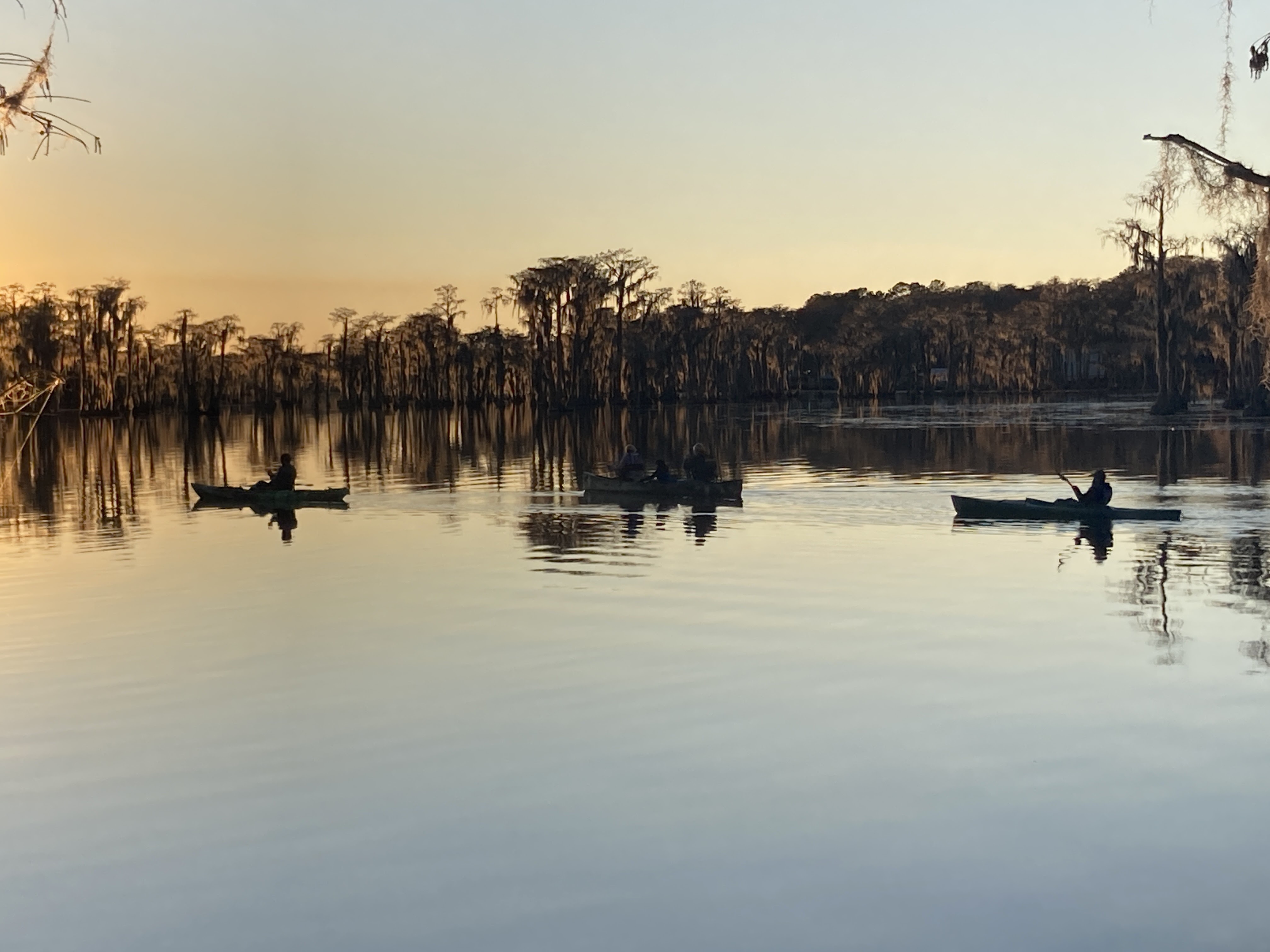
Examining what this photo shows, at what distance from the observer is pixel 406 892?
25.2 feet

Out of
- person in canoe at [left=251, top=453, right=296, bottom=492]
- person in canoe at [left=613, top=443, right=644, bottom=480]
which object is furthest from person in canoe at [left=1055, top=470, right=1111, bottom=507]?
person in canoe at [left=251, top=453, right=296, bottom=492]

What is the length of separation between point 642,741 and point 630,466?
72.6 ft

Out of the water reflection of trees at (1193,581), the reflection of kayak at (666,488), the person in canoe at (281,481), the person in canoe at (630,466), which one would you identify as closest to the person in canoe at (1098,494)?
the water reflection of trees at (1193,581)

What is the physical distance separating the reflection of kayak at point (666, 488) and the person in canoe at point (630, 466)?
2.14 ft

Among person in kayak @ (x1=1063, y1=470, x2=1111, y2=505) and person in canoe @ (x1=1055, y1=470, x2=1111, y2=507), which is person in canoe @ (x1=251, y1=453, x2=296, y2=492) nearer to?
person in canoe @ (x1=1055, y1=470, x2=1111, y2=507)

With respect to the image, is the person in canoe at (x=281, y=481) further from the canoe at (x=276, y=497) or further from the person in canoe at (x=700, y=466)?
the person in canoe at (x=700, y=466)

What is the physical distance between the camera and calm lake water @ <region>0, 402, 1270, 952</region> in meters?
7.46

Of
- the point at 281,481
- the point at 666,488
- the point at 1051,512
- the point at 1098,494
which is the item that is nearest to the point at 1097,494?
the point at 1098,494

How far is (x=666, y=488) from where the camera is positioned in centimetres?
3080

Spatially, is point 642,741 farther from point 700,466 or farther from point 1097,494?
point 700,466

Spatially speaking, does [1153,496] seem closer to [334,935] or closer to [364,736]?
[364,736]

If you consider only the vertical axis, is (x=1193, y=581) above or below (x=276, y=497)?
below

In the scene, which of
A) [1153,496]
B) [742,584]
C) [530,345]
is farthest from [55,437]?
[530,345]

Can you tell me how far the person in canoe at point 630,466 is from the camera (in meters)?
32.5
